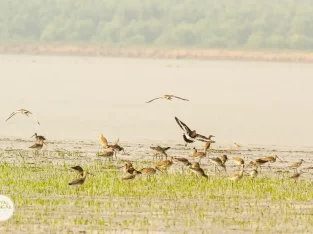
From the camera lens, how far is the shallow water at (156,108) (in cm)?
4206

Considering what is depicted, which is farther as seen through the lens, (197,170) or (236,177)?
(197,170)

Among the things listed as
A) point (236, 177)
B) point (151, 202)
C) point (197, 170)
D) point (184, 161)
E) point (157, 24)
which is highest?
point (157, 24)

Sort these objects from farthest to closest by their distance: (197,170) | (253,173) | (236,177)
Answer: (253,173) < (197,170) < (236,177)

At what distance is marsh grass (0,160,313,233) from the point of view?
70.6 ft

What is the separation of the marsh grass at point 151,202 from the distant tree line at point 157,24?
435 feet

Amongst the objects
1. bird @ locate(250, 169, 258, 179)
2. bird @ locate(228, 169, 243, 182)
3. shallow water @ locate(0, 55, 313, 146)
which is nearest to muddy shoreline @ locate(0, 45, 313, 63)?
shallow water @ locate(0, 55, 313, 146)

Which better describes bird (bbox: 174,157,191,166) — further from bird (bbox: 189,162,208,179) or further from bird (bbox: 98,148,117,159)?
bird (bbox: 98,148,117,159)

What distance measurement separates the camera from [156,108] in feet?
200

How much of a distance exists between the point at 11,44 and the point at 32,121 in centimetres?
12598

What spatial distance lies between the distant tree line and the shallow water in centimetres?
6358

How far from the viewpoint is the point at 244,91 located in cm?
8144

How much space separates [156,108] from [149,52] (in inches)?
4272

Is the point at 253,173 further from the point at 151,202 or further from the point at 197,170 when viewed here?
the point at 151,202

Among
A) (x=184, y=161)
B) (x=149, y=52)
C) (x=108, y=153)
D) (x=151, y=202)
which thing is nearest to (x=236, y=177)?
(x=184, y=161)
